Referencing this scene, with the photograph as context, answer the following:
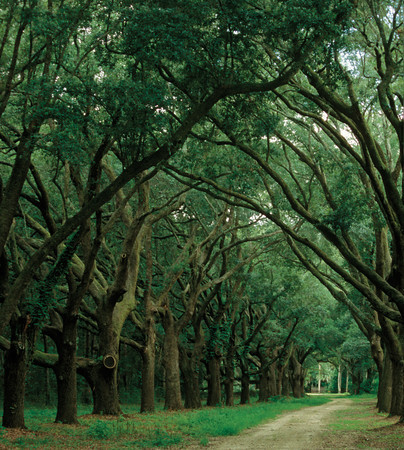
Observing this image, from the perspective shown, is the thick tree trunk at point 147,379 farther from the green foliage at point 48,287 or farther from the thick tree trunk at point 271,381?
the thick tree trunk at point 271,381

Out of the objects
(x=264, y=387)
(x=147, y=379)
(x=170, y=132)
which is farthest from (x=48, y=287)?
(x=264, y=387)

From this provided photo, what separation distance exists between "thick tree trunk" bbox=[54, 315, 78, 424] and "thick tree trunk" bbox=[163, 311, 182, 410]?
9218 millimetres

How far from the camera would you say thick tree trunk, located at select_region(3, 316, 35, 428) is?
12844mm

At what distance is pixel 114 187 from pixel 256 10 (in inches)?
180

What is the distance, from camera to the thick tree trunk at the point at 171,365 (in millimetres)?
24109

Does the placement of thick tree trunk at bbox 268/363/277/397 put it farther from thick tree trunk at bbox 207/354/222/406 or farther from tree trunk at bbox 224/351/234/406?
thick tree trunk at bbox 207/354/222/406

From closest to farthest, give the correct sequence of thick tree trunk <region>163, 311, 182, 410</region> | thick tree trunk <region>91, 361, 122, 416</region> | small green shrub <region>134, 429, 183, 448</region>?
small green shrub <region>134, 429, 183, 448</region>, thick tree trunk <region>91, 361, 122, 416</region>, thick tree trunk <region>163, 311, 182, 410</region>

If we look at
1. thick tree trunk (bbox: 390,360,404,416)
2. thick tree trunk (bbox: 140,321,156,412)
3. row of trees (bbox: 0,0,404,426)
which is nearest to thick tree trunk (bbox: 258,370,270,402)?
row of trees (bbox: 0,0,404,426)

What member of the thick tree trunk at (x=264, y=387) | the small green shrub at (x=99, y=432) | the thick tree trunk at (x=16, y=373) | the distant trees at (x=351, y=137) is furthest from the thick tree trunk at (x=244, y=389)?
the thick tree trunk at (x=16, y=373)

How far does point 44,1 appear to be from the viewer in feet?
41.7

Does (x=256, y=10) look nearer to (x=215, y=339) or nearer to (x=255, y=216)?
(x=255, y=216)

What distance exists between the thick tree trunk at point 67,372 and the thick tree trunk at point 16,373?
2.06 metres

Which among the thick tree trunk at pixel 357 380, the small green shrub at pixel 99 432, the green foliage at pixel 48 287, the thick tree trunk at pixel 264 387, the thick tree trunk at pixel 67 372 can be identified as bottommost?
the thick tree trunk at pixel 357 380

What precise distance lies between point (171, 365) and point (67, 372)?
9.78m
